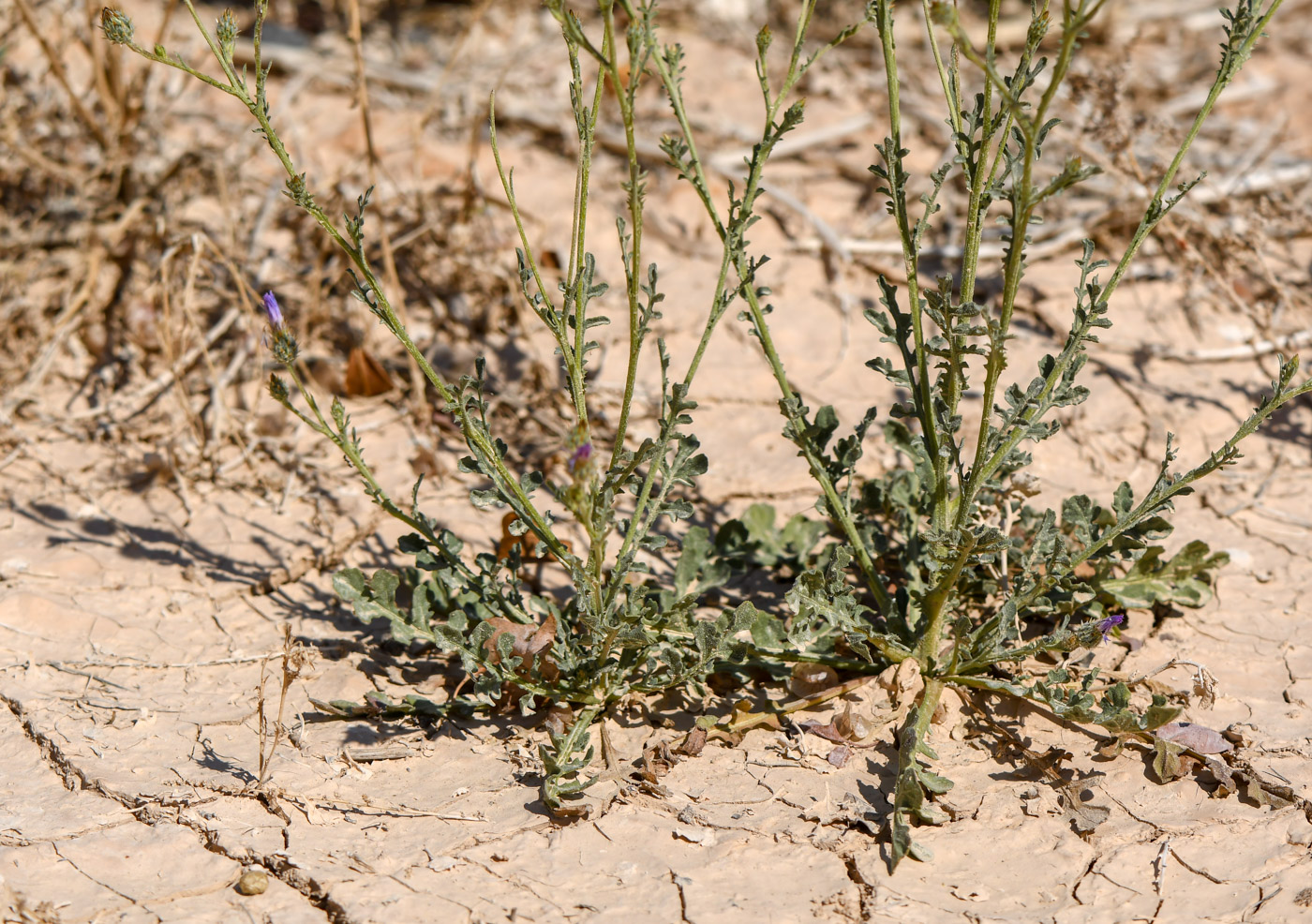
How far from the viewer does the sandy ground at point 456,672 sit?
6.42 feet

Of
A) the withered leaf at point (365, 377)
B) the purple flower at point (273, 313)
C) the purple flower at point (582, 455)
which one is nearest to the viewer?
the purple flower at point (582, 455)

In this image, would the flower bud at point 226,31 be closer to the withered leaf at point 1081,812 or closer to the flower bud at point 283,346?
the flower bud at point 283,346

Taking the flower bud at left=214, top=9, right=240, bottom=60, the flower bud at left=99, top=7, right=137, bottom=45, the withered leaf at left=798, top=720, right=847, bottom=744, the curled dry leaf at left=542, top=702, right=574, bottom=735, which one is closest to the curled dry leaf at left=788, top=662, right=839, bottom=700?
the withered leaf at left=798, top=720, right=847, bottom=744

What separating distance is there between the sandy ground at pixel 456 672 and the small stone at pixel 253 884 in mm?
24

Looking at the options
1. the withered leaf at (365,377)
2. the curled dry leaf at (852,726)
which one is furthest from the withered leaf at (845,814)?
the withered leaf at (365,377)

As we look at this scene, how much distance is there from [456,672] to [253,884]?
0.74 m

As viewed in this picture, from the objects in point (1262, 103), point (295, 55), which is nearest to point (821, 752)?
point (295, 55)

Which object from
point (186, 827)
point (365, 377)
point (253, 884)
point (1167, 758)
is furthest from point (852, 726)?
point (365, 377)

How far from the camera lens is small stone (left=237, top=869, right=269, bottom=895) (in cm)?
190

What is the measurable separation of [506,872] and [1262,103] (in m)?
5.05

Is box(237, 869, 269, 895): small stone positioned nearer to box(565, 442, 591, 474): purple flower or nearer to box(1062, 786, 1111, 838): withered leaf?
box(565, 442, 591, 474): purple flower

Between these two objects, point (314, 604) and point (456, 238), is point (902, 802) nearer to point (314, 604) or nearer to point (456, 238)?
point (314, 604)

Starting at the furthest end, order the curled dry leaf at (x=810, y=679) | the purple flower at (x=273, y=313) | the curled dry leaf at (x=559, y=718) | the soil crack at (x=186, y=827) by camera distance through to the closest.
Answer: the curled dry leaf at (x=810, y=679) < the curled dry leaf at (x=559, y=718) < the purple flower at (x=273, y=313) < the soil crack at (x=186, y=827)

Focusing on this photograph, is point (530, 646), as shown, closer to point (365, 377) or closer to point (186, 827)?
point (186, 827)
